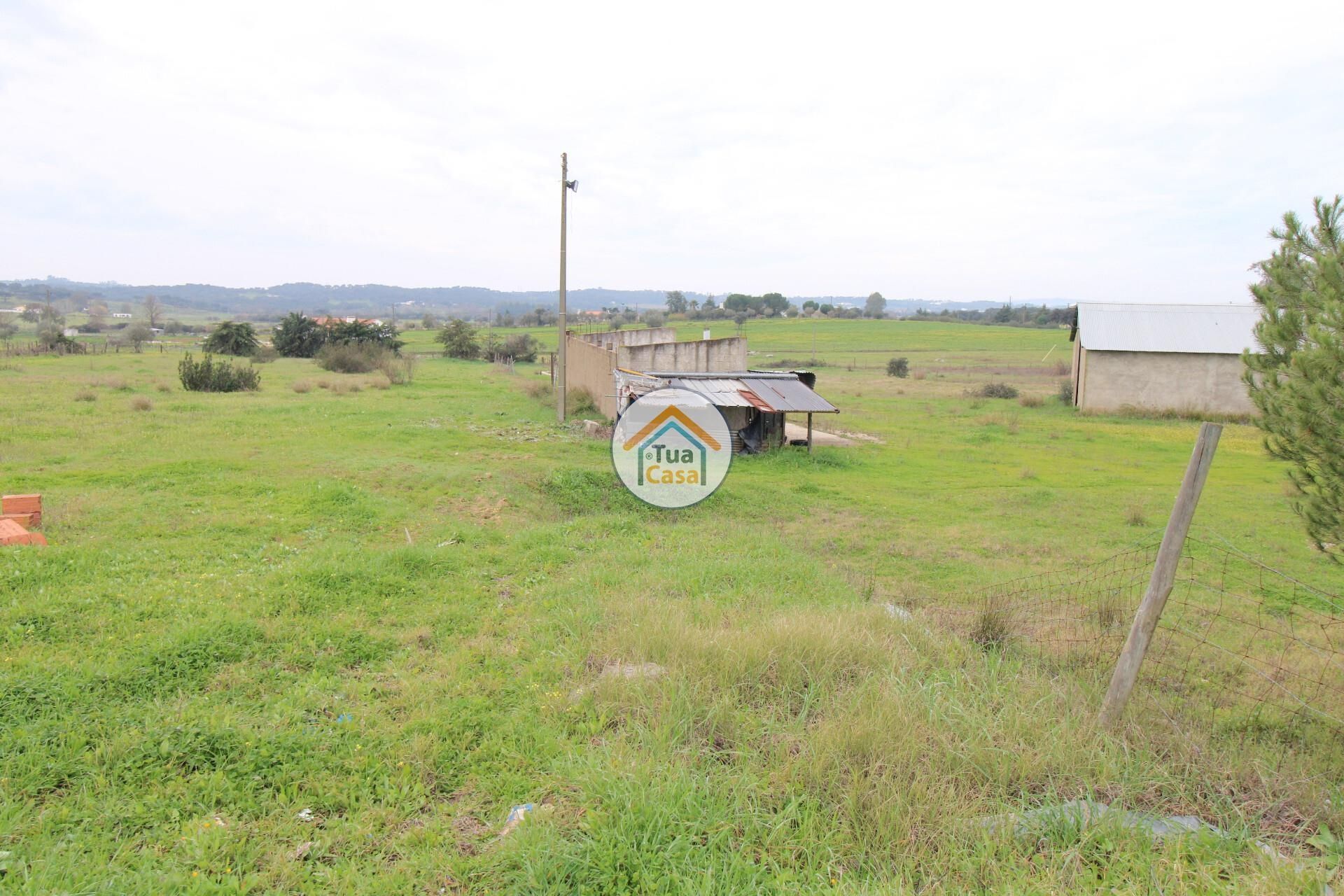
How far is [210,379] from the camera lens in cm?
2233

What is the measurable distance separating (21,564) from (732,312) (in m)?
94.0

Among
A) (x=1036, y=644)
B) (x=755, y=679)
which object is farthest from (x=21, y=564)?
(x=1036, y=644)

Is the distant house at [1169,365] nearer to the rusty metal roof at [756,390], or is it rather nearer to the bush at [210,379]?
the rusty metal roof at [756,390]

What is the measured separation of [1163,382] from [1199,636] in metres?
21.2

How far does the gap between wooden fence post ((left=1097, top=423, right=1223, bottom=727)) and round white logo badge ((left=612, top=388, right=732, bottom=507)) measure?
6781 millimetres

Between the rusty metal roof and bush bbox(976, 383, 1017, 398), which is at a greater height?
the rusty metal roof

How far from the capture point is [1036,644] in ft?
18.4

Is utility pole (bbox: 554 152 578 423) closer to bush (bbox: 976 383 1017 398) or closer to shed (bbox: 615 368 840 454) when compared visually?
shed (bbox: 615 368 840 454)

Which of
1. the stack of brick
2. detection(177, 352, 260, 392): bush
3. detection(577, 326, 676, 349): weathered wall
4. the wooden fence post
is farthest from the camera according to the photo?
detection(577, 326, 676, 349): weathered wall

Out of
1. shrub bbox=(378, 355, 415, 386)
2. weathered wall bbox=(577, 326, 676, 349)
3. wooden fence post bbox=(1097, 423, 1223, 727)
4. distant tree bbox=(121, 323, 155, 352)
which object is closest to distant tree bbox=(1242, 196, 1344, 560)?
wooden fence post bbox=(1097, 423, 1223, 727)

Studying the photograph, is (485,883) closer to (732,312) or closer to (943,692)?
(943,692)

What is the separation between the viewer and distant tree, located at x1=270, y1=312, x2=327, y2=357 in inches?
1649

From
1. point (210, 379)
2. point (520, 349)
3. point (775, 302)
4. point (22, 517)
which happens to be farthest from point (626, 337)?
point (775, 302)

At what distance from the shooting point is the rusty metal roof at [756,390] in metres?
14.7
